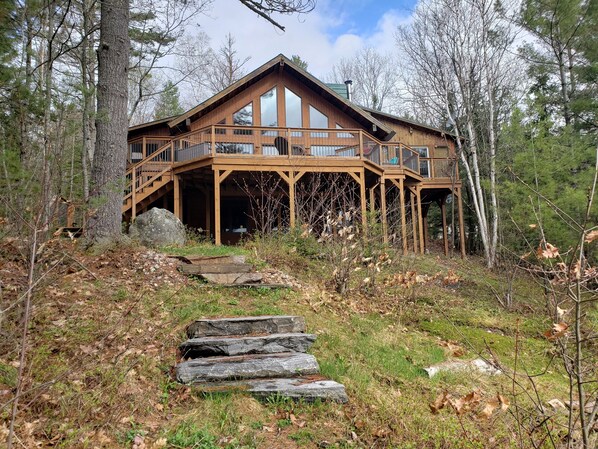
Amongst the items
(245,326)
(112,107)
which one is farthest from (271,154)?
(245,326)

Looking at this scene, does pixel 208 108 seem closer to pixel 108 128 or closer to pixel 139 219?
pixel 139 219

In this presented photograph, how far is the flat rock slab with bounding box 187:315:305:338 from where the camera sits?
15.7ft

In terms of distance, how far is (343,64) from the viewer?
34.2m

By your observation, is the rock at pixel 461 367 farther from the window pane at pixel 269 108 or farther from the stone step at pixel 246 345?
the window pane at pixel 269 108

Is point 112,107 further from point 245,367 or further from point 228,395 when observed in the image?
point 228,395

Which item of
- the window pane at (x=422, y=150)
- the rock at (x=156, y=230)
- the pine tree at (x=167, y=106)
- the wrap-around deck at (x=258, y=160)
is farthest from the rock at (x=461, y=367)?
the pine tree at (x=167, y=106)

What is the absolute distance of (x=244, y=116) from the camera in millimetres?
16391

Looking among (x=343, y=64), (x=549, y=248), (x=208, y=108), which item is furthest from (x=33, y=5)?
(x=343, y=64)

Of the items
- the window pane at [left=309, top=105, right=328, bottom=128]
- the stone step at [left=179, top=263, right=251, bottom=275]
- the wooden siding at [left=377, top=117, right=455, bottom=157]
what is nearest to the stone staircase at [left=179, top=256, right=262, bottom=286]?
the stone step at [left=179, top=263, right=251, bottom=275]

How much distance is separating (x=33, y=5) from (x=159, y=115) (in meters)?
26.5

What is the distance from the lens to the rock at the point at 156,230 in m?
9.91

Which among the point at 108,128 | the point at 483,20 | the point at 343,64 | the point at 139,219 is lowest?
the point at 139,219

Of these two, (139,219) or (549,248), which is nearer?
(549,248)

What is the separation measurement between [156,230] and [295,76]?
9.37 meters
